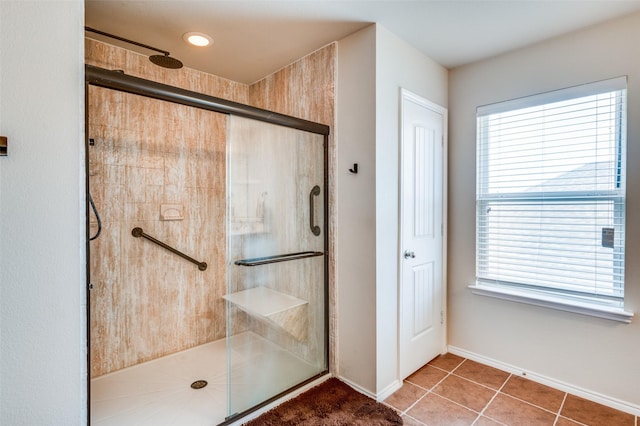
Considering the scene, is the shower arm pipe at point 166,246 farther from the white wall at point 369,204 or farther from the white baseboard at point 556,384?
the white baseboard at point 556,384

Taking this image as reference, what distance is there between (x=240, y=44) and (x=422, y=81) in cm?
145

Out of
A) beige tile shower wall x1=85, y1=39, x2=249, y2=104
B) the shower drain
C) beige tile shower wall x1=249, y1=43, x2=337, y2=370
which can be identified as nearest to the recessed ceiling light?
beige tile shower wall x1=85, y1=39, x2=249, y2=104

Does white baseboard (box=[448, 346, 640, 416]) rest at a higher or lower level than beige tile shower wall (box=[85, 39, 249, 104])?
lower

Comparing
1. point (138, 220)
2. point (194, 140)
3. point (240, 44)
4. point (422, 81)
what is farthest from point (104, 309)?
point (422, 81)

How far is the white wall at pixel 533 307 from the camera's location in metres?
1.87

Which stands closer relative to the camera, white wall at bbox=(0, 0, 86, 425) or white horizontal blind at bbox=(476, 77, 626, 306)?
white wall at bbox=(0, 0, 86, 425)

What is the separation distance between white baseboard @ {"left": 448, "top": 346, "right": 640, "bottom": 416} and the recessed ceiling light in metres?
3.23

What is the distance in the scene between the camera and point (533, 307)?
223cm

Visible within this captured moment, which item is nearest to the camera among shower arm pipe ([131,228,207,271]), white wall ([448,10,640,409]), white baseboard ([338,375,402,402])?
white wall ([448,10,640,409])

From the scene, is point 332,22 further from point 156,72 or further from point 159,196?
point 159,196

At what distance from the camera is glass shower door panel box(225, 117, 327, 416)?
180cm

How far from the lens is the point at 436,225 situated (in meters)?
2.56

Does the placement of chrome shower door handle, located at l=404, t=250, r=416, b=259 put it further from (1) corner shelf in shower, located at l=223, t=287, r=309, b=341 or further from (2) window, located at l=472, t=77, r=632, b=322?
(1) corner shelf in shower, located at l=223, t=287, r=309, b=341

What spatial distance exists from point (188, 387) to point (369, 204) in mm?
1816
